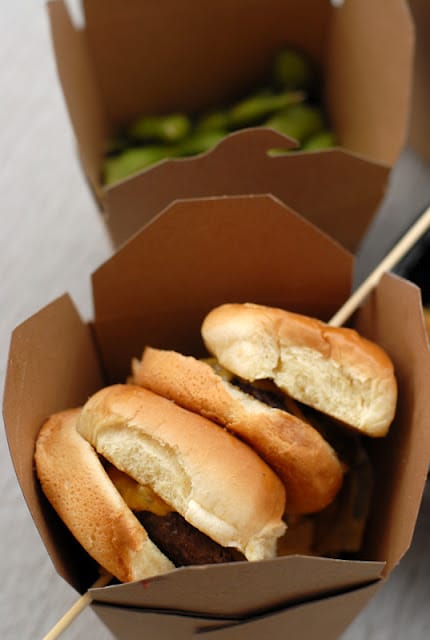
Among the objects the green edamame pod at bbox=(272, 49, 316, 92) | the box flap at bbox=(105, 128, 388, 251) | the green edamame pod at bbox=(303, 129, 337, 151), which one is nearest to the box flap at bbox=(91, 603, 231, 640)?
the box flap at bbox=(105, 128, 388, 251)

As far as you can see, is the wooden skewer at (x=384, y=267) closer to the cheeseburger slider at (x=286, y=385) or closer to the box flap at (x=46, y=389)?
the cheeseburger slider at (x=286, y=385)

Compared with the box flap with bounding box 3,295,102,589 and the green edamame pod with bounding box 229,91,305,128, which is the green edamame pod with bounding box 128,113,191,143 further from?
the box flap with bounding box 3,295,102,589

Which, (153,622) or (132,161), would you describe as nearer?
(153,622)

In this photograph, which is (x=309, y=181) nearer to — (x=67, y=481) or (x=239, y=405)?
(x=239, y=405)

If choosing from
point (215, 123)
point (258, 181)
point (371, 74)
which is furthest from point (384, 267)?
point (215, 123)

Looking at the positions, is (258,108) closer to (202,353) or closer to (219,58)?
(219,58)

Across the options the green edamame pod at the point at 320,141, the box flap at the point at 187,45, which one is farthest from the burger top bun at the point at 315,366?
the box flap at the point at 187,45
